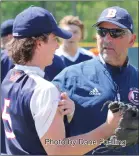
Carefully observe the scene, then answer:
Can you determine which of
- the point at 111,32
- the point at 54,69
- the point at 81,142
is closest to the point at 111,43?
the point at 111,32

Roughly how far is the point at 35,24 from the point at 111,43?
52 cm

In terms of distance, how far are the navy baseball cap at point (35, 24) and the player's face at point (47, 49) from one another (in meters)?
0.03

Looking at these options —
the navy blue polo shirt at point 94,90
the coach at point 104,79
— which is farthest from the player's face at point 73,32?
the navy blue polo shirt at point 94,90

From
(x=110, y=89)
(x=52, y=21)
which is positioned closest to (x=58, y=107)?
(x=52, y=21)

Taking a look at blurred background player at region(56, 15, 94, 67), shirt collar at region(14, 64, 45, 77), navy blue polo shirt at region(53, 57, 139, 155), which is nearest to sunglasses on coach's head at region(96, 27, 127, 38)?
navy blue polo shirt at region(53, 57, 139, 155)

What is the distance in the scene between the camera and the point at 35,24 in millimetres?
1565

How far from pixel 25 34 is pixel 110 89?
0.50 meters

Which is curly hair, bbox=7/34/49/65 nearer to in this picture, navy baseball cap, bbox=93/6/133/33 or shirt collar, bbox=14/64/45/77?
shirt collar, bbox=14/64/45/77

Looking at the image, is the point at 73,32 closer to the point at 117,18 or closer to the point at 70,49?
the point at 70,49

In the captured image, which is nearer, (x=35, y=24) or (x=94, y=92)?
(x=35, y=24)

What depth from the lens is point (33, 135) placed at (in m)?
1.48

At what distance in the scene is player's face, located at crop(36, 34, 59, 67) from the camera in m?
1.55

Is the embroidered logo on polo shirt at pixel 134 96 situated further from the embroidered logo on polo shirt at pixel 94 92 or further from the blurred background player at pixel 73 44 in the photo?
the blurred background player at pixel 73 44

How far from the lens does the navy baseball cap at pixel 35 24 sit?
1.56m
